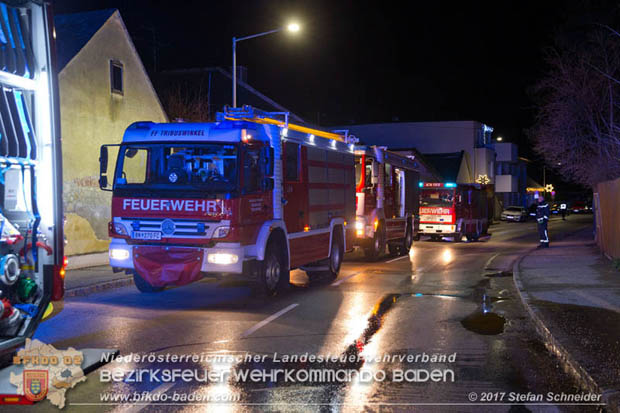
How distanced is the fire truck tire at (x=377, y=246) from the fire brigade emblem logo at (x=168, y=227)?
29.1 ft

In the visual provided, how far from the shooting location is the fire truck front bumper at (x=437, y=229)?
29.4m

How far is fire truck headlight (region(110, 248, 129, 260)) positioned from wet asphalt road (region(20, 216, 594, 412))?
81 centimetres

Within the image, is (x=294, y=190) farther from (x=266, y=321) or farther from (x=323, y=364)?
(x=323, y=364)

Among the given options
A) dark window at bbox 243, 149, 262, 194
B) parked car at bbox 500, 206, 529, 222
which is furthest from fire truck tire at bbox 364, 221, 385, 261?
parked car at bbox 500, 206, 529, 222

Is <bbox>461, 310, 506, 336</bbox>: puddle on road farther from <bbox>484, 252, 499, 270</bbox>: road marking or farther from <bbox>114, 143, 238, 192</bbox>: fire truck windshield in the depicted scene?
<bbox>484, 252, 499, 270</bbox>: road marking

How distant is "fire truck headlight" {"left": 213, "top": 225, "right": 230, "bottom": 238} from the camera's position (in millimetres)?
10797

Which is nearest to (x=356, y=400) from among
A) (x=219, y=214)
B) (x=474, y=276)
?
(x=219, y=214)

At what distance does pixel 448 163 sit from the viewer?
6569 cm

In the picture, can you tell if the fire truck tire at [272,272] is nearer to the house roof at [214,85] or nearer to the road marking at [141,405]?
the road marking at [141,405]

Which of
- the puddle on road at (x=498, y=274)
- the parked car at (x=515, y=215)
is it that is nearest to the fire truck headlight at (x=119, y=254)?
the puddle on road at (x=498, y=274)

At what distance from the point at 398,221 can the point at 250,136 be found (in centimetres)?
1098

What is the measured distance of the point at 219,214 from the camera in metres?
10.8

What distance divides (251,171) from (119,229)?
7.99 feet

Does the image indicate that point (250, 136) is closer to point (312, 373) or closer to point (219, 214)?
point (219, 214)
